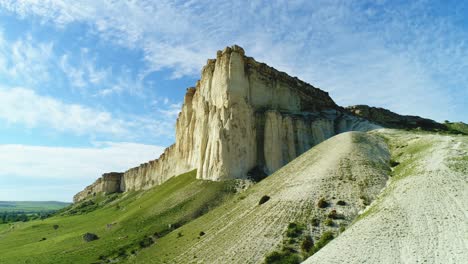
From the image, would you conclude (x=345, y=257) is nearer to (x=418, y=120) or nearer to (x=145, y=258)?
(x=145, y=258)

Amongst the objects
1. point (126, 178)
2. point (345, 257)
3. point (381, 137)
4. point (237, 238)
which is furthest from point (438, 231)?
point (126, 178)

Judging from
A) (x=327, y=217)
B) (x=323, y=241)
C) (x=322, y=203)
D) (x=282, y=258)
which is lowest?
(x=282, y=258)

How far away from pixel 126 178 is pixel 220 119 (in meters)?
126

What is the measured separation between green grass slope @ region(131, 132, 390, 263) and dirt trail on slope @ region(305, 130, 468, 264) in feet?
13.0

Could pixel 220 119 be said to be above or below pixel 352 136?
above

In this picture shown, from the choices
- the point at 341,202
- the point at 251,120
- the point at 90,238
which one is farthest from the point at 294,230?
the point at 90,238

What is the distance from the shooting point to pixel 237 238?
46.7 m

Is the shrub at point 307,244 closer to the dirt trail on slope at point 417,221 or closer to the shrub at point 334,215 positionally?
the dirt trail on slope at point 417,221

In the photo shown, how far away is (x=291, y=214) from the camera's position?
156 feet

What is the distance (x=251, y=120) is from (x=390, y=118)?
5553 cm

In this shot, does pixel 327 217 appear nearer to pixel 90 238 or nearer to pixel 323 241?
pixel 323 241

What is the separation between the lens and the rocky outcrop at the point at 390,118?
11682 cm

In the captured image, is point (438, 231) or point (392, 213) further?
point (392, 213)

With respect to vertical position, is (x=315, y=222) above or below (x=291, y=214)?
below
